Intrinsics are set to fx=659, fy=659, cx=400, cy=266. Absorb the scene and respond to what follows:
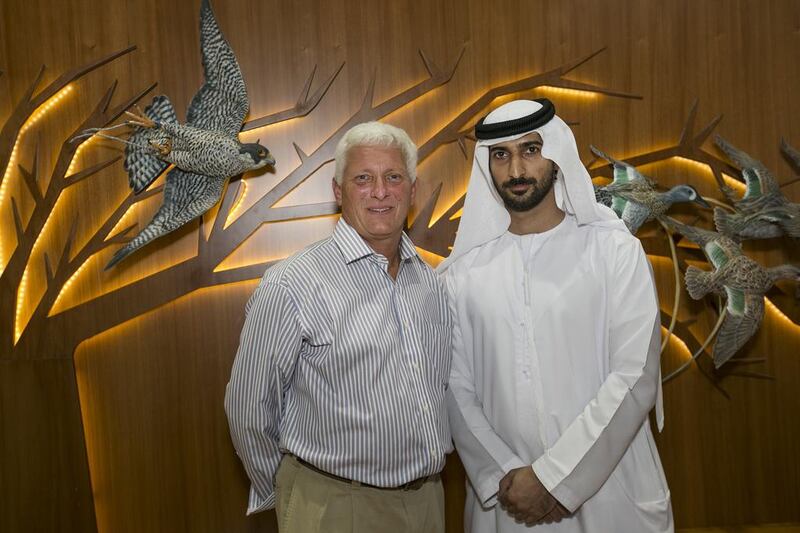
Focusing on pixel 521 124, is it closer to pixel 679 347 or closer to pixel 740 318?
pixel 740 318

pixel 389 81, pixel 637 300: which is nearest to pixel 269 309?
pixel 637 300

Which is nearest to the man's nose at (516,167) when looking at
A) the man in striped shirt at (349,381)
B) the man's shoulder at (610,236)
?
the man's shoulder at (610,236)

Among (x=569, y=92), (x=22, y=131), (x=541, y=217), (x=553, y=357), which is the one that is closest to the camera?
(x=553, y=357)

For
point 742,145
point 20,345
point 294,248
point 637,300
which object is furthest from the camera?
point 742,145

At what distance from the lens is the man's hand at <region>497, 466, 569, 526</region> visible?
1.92 metres

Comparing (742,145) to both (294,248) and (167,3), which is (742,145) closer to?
(294,248)

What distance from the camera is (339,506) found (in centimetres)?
173

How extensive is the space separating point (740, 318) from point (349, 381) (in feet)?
6.77

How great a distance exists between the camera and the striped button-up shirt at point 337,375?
1725 millimetres

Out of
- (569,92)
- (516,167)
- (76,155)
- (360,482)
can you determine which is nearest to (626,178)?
(569,92)

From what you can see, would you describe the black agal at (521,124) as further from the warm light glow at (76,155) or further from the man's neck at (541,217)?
the warm light glow at (76,155)

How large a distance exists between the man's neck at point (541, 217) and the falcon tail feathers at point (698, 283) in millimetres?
1107

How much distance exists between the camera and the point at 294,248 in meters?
3.09

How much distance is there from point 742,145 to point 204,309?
9.00 ft
